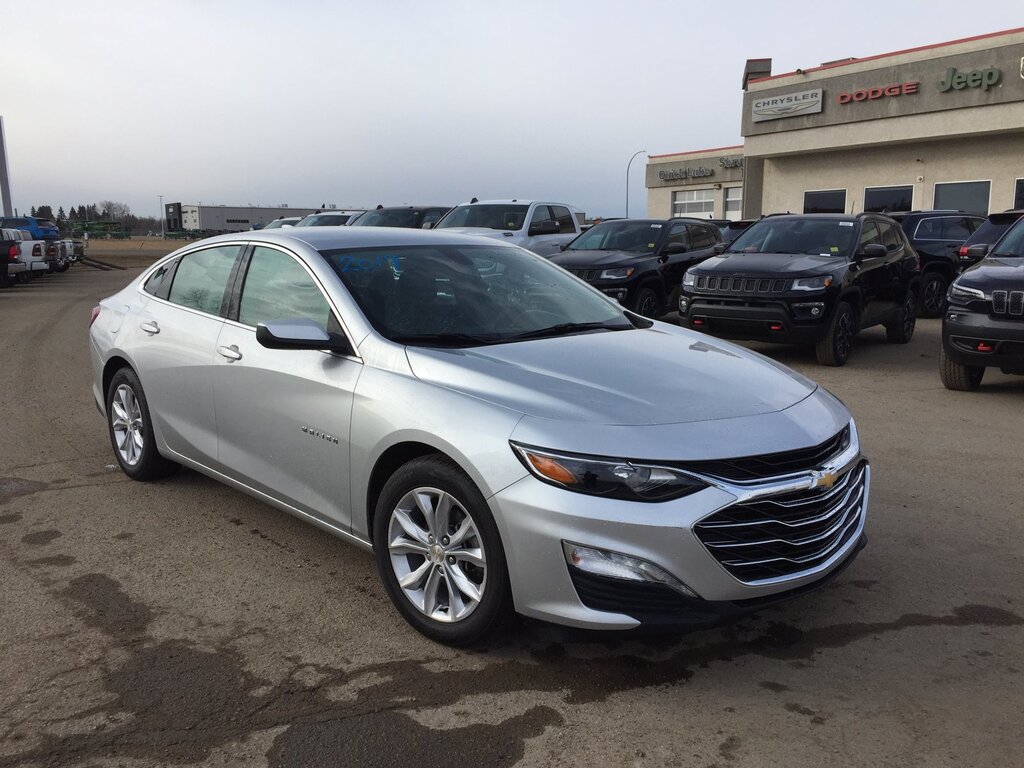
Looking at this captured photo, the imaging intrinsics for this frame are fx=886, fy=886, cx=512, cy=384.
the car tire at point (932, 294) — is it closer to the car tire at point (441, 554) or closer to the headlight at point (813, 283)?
the headlight at point (813, 283)

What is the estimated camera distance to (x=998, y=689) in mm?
3209

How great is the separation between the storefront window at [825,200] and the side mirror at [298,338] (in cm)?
3158

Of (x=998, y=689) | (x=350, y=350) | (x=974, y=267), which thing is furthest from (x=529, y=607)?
(x=974, y=267)

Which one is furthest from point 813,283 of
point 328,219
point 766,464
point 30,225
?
point 30,225

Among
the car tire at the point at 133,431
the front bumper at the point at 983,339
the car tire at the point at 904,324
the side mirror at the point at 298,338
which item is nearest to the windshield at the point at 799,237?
the car tire at the point at 904,324

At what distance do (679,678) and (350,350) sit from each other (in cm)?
190

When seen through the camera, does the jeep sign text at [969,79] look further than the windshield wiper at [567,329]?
Yes

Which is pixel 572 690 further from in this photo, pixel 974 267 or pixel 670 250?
pixel 670 250

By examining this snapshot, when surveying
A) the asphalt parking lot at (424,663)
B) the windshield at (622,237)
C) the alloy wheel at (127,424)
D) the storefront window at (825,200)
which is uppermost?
the storefront window at (825,200)

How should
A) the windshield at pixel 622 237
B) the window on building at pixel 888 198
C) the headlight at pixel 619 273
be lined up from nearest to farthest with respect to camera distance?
the headlight at pixel 619 273, the windshield at pixel 622 237, the window on building at pixel 888 198

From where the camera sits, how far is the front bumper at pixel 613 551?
2973mm

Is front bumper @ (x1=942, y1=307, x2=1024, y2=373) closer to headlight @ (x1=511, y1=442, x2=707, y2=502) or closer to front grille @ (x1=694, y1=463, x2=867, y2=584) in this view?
front grille @ (x1=694, y1=463, x2=867, y2=584)

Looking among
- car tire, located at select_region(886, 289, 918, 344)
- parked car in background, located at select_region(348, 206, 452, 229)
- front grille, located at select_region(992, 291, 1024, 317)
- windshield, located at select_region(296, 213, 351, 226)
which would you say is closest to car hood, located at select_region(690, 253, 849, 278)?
car tire, located at select_region(886, 289, 918, 344)

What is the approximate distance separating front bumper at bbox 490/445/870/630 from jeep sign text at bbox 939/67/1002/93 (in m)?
28.6
